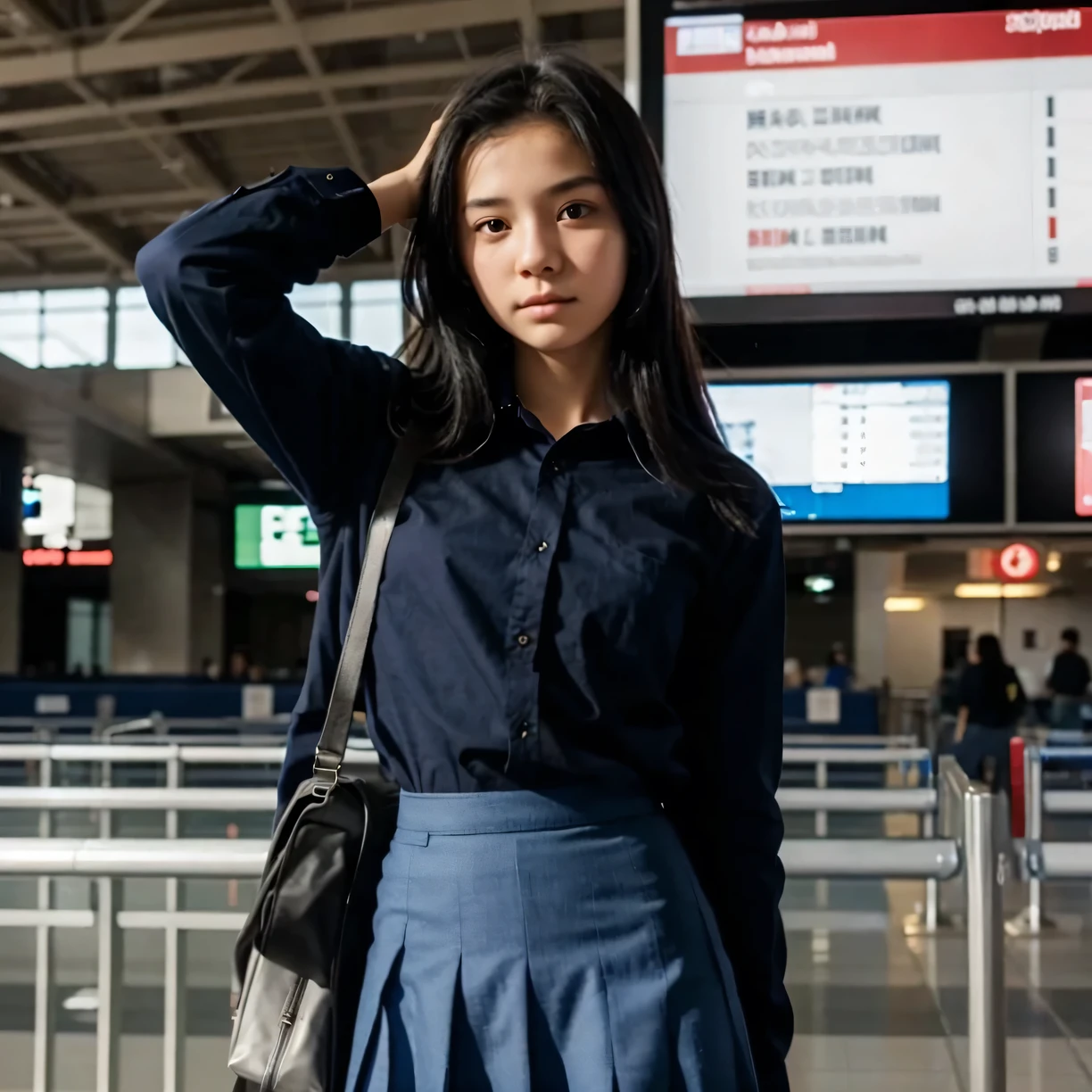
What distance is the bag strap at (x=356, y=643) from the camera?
1.06 meters

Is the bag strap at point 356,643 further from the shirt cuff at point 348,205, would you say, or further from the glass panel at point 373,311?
the glass panel at point 373,311

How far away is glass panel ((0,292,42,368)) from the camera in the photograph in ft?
58.5

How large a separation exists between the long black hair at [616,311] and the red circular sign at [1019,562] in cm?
961

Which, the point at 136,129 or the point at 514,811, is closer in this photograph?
the point at 514,811

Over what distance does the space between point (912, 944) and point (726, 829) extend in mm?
4390

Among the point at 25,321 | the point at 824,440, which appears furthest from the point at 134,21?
the point at 25,321

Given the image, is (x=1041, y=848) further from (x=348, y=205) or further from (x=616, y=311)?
(x=348, y=205)

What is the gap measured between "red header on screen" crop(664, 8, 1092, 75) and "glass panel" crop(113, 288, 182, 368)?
49.7 feet

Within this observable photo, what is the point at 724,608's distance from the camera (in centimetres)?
112

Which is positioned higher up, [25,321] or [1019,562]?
[25,321]

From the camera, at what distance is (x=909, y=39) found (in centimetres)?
316

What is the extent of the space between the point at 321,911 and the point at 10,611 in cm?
2259

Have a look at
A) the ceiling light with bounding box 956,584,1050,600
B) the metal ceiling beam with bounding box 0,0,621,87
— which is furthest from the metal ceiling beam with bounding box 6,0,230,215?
the ceiling light with bounding box 956,584,1050,600

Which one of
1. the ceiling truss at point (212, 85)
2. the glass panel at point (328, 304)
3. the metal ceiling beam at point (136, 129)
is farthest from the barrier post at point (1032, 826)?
the glass panel at point (328, 304)
